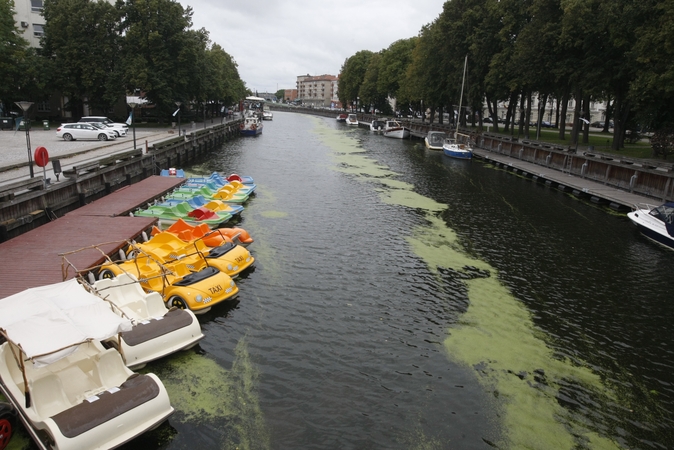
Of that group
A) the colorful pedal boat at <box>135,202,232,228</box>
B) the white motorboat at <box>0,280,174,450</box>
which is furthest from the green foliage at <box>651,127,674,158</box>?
the white motorboat at <box>0,280,174,450</box>

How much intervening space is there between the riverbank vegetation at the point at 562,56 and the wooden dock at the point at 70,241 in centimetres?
3450

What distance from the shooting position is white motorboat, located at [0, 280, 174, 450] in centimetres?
842

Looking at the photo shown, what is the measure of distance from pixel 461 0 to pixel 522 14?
1576 centimetres

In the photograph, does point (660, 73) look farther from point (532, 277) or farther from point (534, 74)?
point (532, 277)

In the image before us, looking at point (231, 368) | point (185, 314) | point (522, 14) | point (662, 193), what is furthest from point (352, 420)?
point (522, 14)

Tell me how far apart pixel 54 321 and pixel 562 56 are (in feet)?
167

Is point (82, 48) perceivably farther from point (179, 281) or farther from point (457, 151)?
point (179, 281)

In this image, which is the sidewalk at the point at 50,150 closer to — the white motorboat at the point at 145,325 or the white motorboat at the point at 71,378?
the white motorboat at the point at 145,325

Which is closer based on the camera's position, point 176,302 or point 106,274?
point 176,302

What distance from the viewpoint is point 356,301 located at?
15.8m

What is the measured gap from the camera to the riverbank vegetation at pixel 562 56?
34.7 m

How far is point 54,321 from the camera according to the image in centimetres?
927

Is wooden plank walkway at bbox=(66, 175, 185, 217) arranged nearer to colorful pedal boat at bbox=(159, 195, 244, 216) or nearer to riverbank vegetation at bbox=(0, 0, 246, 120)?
colorful pedal boat at bbox=(159, 195, 244, 216)

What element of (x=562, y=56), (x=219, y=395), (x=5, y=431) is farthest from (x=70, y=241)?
(x=562, y=56)
